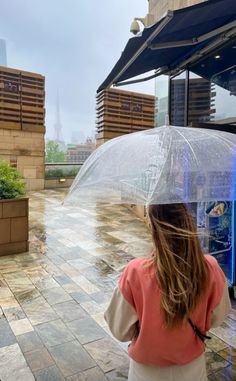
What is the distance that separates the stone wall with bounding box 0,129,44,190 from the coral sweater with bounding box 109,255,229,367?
10.7 metres

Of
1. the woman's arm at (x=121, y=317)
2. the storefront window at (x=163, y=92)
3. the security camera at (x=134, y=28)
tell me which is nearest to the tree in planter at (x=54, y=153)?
the storefront window at (x=163, y=92)

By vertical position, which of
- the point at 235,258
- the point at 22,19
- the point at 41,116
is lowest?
the point at 235,258

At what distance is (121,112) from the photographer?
12039 mm

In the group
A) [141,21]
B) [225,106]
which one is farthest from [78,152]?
[225,106]

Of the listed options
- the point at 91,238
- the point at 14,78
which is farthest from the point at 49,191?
the point at 91,238

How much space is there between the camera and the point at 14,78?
11.0 metres

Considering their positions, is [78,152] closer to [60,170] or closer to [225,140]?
[60,170]

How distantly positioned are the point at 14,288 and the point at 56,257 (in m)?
1.05

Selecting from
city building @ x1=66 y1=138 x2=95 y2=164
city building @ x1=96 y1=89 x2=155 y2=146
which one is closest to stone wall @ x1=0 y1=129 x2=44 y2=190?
city building @ x1=66 y1=138 x2=95 y2=164

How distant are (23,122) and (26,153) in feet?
3.75

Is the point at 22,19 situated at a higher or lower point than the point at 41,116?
Result: higher

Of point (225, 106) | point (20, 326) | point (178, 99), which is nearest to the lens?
point (20, 326)

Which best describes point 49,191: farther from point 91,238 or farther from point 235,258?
point 235,258

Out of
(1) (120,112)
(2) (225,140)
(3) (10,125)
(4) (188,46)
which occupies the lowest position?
(2) (225,140)
